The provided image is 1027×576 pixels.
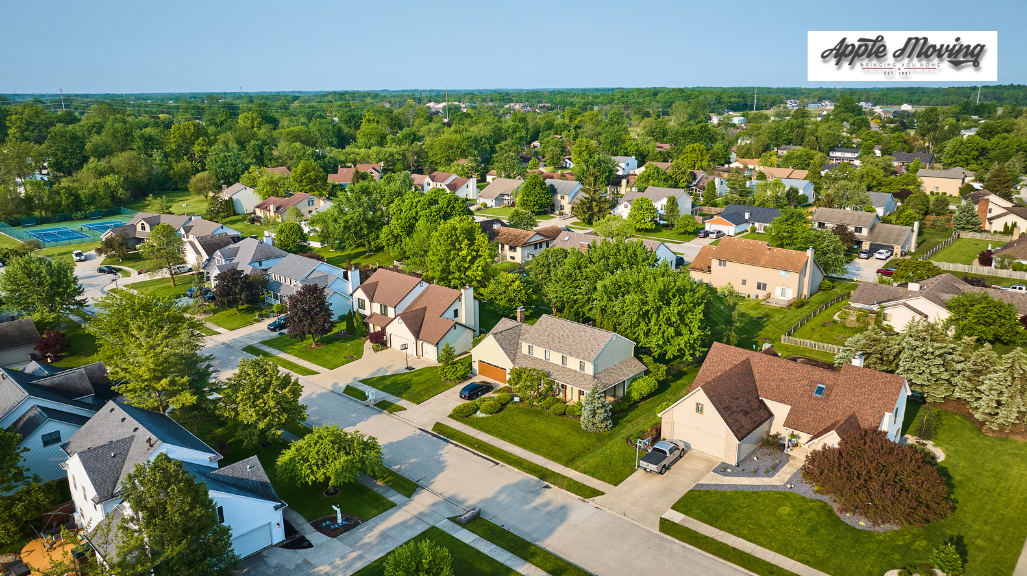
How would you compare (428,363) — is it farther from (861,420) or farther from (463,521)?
(861,420)

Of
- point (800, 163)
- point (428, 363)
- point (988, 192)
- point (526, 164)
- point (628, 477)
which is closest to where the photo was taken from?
point (628, 477)

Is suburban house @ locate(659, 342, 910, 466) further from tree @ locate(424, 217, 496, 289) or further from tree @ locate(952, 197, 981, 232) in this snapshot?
tree @ locate(952, 197, 981, 232)

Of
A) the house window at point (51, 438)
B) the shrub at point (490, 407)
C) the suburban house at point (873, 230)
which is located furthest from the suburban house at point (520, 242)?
the house window at point (51, 438)

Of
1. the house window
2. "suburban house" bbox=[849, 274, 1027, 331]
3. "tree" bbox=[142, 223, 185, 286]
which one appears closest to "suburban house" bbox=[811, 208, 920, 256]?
"suburban house" bbox=[849, 274, 1027, 331]

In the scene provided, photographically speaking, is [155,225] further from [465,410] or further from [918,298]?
[918,298]

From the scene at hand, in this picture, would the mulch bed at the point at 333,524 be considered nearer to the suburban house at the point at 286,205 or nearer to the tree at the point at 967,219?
the suburban house at the point at 286,205

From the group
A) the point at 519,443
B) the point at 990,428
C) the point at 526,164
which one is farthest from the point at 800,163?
the point at 519,443
